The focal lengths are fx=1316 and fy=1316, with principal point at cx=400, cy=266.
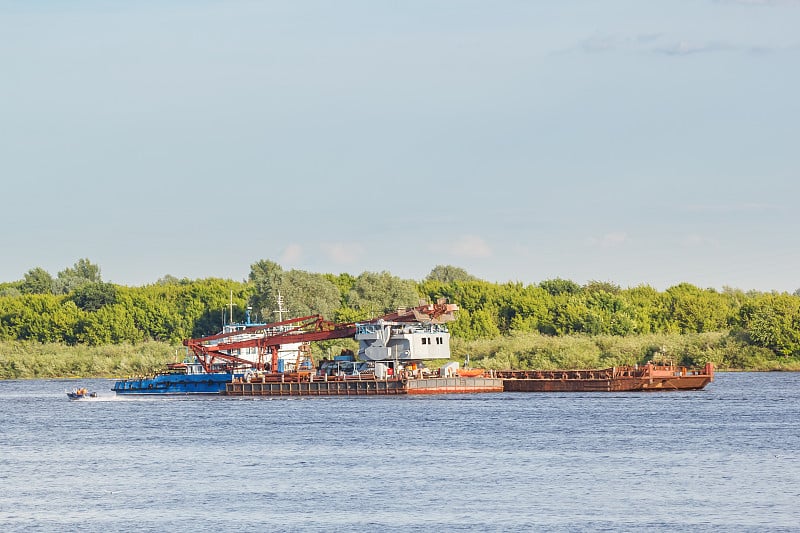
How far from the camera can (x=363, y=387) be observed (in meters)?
93.2

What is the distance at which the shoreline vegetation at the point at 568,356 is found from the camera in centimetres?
12256

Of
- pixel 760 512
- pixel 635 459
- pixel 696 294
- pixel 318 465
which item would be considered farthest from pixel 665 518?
pixel 696 294

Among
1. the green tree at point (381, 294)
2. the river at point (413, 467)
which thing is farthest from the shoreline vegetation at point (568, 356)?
the river at point (413, 467)

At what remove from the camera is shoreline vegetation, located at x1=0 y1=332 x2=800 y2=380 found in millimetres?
122562

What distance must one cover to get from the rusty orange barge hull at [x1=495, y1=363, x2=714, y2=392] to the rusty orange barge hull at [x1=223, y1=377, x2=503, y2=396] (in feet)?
8.95

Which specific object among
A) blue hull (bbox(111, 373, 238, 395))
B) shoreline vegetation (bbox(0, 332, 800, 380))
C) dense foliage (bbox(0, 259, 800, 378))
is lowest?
blue hull (bbox(111, 373, 238, 395))

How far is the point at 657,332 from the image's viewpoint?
147875 mm

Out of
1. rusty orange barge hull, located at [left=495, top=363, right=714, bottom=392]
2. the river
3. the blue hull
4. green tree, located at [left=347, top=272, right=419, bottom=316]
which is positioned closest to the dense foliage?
green tree, located at [left=347, top=272, right=419, bottom=316]

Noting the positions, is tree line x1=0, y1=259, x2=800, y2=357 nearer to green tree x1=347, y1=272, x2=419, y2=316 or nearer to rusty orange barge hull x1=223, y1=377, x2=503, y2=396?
green tree x1=347, y1=272, x2=419, y2=316

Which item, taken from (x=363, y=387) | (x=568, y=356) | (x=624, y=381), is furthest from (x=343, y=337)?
(x=568, y=356)

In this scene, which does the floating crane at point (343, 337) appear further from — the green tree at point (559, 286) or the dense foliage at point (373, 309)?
the green tree at point (559, 286)

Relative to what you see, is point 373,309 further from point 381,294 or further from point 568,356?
point 568,356

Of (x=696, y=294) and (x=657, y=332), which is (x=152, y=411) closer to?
(x=657, y=332)

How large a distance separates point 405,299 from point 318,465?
101 metres
